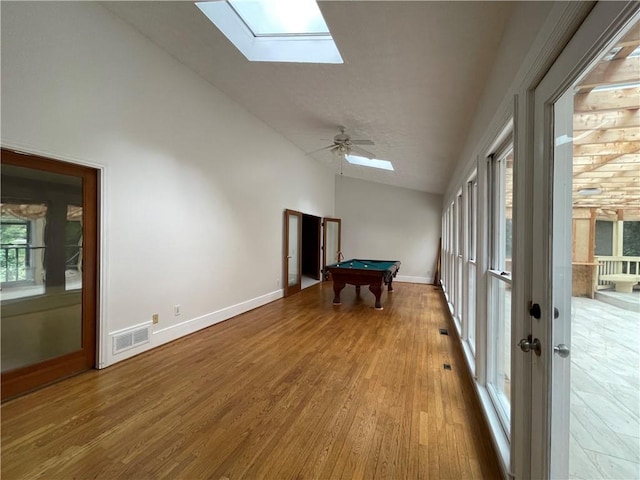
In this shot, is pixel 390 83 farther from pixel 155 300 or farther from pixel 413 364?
pixel 155 300

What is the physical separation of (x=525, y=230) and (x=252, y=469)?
6.25 feet

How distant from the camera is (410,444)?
6.11 ft

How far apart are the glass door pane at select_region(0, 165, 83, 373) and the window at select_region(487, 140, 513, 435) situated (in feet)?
11.9

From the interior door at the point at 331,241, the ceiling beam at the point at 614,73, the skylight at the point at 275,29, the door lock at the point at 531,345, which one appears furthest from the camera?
the interior door at the point at 331,241

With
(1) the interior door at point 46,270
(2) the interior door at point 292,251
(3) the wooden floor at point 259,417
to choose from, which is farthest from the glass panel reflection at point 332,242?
(1) the interior door at point 46,270

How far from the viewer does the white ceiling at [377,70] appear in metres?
1.95

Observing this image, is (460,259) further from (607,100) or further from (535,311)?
(607,100)

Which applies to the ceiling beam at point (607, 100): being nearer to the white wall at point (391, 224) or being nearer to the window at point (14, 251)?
the window at point (14, 251)

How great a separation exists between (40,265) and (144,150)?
1.50m

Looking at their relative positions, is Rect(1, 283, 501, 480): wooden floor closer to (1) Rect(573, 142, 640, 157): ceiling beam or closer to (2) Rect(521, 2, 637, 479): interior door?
(2) Rect(521, 2, 637, 479): interior door

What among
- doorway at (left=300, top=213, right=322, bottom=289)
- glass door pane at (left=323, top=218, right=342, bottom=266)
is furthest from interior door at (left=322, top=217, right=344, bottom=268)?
doorway at (left=300, top=213, right=322, bottom=289)

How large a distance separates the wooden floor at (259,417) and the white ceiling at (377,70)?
266 cm

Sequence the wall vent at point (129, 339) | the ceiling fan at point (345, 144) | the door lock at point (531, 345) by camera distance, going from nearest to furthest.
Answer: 1. the door lock at point (531, 345)
2. the wall vent at point (129, 339)
3. the ceiling fan at point (345, 144)

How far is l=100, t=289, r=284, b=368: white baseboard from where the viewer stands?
10.1 feet
